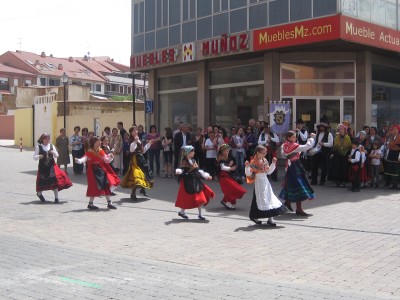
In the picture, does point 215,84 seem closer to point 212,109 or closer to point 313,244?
point 212,109

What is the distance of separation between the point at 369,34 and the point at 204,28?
22.5ft

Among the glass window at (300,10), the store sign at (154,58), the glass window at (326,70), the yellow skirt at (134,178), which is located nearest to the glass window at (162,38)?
the store sign at (154,58)

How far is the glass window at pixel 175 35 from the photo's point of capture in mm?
24047

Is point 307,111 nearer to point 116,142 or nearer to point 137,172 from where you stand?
point 116,142

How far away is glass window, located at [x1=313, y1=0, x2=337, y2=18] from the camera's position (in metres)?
17.9

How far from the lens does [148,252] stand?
809 cm

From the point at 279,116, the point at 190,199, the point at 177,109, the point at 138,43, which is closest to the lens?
the point at 190,199

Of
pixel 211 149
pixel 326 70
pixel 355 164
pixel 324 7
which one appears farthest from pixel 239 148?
pixel 324 7

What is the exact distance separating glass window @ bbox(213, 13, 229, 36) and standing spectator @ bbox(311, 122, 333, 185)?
23.1 ft

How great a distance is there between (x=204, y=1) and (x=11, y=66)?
235 ft

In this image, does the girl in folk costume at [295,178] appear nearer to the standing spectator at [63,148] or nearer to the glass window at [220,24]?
the glass window at [220,24]

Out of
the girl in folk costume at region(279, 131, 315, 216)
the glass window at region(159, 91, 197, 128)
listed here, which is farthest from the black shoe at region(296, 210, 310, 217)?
the glass window at region(159, 91, 197, 128)

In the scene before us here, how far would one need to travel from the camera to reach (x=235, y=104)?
22734mm

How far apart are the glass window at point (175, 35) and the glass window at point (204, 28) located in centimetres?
131
